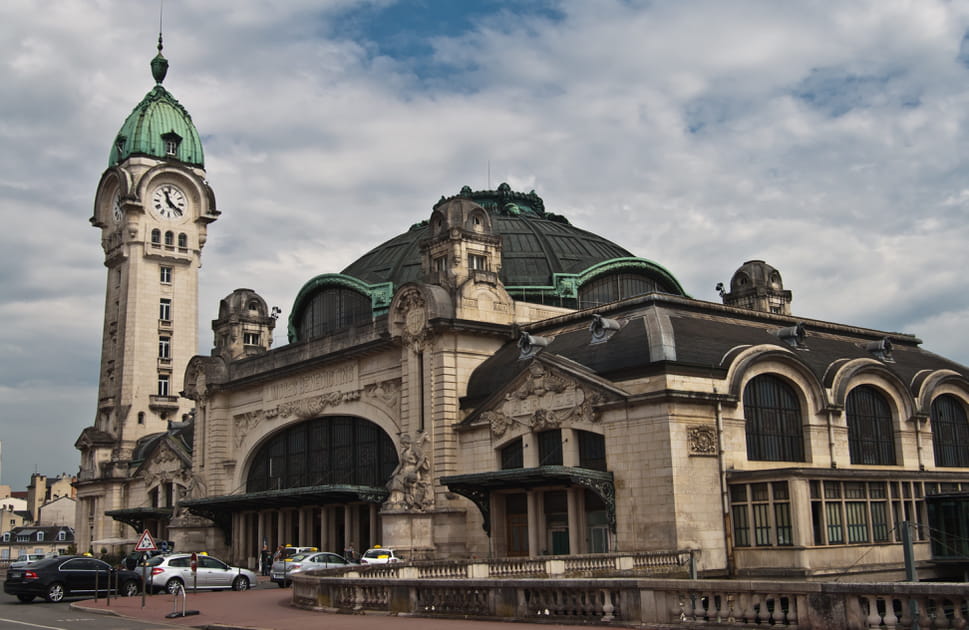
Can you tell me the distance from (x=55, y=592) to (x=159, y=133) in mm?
61290

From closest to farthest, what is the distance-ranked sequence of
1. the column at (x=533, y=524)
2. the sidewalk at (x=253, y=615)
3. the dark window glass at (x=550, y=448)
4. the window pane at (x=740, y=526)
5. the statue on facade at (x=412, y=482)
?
the sidewalk at (x=253, y=615), the window pane at (x=740, y=526), the column at (x=533, y=524), the dark window glass at (x=550, y=448), the statue on facade at (x=412, y=482)

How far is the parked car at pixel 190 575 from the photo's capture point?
38.7 meters

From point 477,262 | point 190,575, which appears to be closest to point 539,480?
Answer: point 190,575

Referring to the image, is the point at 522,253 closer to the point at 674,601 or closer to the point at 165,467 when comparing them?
the point at 165,467

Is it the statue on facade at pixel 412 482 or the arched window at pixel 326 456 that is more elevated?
the arched window at pixel 326 456

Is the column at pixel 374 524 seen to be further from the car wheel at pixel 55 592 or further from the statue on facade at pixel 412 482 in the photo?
the car wheel at pixel 55 592

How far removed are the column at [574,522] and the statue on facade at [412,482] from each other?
322 inches

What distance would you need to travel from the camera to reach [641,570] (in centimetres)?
3347

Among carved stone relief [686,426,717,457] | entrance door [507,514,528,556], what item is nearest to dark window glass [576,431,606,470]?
carved stone relief [686,426,717,457]

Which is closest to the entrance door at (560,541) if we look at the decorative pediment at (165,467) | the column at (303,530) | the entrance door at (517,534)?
the entrance door at (517,534)

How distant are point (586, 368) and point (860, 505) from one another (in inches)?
461

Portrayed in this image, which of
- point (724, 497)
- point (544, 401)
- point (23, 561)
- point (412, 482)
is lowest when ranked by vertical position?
point (23, 561)

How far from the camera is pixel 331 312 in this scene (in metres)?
67.2

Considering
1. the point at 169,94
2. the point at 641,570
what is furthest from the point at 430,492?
the point at 169,94
